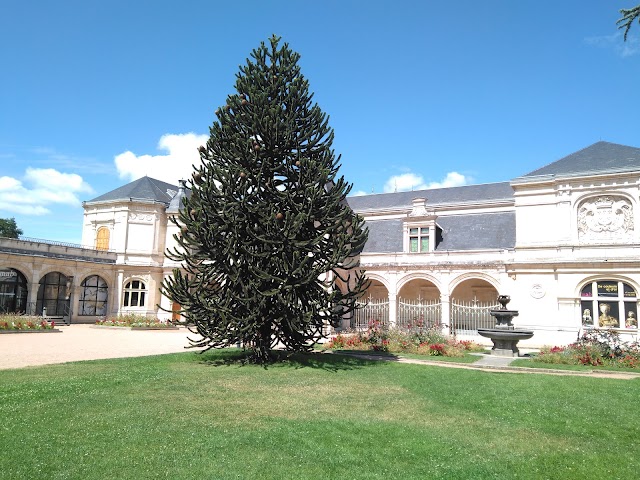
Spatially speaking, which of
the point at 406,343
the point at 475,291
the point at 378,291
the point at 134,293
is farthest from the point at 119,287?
the point at 475,291

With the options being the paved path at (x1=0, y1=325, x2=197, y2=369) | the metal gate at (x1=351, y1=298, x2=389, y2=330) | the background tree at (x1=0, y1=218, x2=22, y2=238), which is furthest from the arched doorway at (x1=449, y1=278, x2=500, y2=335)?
the background tree at (x1=0, y1=218, x2=22, y2=238)

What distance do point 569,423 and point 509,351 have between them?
9.57 metres

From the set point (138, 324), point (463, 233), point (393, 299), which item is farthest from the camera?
point (463, 233)

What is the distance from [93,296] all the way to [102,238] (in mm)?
4784

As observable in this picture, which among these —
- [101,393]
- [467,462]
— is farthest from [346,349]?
[467,462]

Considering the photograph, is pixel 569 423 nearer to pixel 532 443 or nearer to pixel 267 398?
pixel 532 443

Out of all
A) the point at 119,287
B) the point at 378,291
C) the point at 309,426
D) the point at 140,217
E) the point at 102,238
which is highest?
the point at 140,217

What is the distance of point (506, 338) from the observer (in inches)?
627

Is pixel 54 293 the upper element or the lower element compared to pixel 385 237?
lower

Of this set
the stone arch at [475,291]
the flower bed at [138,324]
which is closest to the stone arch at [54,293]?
the flower bed at [138,324]

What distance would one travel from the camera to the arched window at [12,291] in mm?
28578

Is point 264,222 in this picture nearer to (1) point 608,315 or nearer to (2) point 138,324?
(2) point 138,324

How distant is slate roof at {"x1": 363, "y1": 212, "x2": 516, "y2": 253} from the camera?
29.0m

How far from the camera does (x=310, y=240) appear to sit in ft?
37.2
